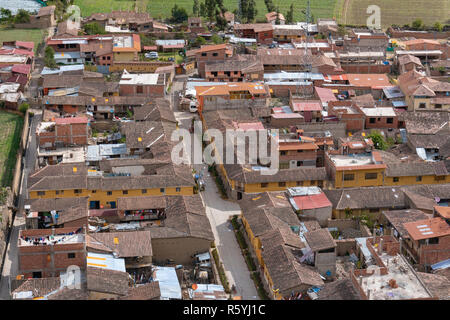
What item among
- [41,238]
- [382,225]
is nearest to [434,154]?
[382,225]

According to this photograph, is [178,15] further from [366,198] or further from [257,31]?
[366,198]

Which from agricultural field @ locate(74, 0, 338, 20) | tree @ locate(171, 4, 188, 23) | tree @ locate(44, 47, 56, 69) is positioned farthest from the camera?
agricultural field @ locate(74, 0, 338, 20)

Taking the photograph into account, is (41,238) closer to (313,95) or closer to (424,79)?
(313,95)

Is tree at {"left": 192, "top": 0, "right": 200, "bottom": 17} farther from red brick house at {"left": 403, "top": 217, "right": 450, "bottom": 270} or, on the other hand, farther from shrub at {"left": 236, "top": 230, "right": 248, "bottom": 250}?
red brick house at {"left": 403, "top": 217, "right": 450, "bottom": 270}

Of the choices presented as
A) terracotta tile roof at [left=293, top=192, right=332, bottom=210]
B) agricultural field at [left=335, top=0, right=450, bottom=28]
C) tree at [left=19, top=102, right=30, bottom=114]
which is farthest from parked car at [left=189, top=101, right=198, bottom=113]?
agricultural field at [left=335, top=0, right=450, bottom=28]

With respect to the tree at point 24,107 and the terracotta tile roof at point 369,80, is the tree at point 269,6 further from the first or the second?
the tree at point 24,107

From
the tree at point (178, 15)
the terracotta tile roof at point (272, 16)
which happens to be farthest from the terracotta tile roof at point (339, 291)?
the tree at point (178, 15)

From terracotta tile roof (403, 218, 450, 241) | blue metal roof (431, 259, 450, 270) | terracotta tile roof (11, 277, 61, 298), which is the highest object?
terracotta tile roof (403, 218, 450, 241)
